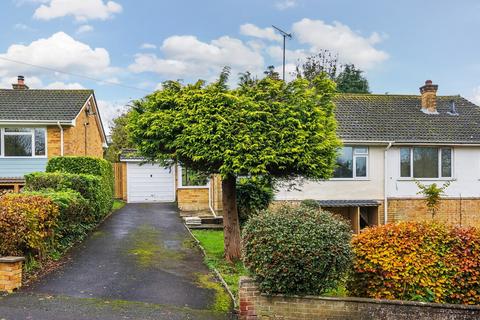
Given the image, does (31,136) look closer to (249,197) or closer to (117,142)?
(249,197)

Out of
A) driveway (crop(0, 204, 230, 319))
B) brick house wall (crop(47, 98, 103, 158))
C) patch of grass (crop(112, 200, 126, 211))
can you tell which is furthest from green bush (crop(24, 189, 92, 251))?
brick house wall (crop(47, 98, 103, 158))

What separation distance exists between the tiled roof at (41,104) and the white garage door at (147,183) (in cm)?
432

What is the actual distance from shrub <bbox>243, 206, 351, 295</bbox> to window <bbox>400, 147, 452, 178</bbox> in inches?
502

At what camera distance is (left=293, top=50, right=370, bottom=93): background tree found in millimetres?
38312

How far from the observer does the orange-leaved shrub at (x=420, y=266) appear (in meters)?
6.34

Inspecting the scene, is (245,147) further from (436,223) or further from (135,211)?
(135,211)

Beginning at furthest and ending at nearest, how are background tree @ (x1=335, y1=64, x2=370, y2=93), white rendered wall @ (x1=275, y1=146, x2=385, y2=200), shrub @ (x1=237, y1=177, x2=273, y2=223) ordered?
background tree @ (x1=335, y1=64, x2=370, y2=93) < white rendered wall @ (x1=275, y1=146, x2=385, y2=200) < shrub @ (x1=237, y1=177, x2=273, y2=223)

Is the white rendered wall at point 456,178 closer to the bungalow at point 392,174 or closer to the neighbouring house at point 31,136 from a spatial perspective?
the bungalow at point 392,174

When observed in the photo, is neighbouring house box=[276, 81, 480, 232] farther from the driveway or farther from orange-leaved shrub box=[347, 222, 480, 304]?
orange-leaved shrub box=[347, 222, 480, 304]

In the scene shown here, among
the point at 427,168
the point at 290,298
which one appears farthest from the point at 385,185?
the point at 290,298

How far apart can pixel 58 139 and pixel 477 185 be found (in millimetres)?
18610

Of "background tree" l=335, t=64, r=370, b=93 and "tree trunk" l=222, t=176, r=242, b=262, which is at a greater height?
"background tree" l=335, t=64, r=370, b=93

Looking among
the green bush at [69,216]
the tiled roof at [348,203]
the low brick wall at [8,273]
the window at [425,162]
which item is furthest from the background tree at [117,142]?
the low brick wall at [8,273]

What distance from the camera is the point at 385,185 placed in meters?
17.7
